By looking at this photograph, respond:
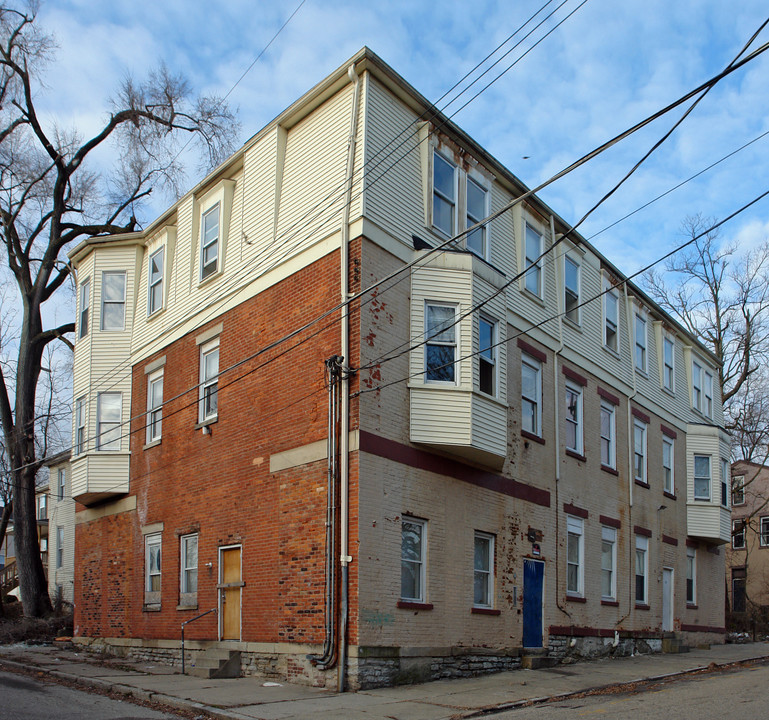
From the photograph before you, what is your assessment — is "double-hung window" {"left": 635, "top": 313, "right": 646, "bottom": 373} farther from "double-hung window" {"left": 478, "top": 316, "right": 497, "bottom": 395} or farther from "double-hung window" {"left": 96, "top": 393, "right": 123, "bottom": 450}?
"double-hung window" {"left": 96, "top": 393, "right": 123, "bottom": 450}

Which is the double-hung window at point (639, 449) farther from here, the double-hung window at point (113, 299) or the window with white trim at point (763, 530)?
the window with white trim at point (763, 530)

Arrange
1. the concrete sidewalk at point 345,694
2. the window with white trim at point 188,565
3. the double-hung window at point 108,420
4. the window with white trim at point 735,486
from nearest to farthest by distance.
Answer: the concrete sidewalk at point 345,694 < the window with white trim at point 188,565 < the double-hung window at point 108,420 < the window with white trim at point 735,486

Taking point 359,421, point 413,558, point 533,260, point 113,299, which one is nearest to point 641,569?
point 533,260

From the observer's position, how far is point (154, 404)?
821 inches

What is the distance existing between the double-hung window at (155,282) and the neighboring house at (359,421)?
0.05 meters

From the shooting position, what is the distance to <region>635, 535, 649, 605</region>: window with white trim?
23000 mm

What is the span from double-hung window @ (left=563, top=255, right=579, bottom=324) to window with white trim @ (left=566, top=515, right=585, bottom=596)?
201 inches

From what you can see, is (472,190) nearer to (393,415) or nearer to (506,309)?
(506,309)

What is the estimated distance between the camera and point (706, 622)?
1057 inches

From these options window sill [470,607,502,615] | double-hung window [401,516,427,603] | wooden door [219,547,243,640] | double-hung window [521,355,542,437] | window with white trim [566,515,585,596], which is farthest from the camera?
window with white trim [566,515,585,596]

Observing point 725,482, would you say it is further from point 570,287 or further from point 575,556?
point 570,287

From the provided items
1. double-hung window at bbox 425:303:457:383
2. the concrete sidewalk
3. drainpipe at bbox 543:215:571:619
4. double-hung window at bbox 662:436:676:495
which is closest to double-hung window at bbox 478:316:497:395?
double-hung window at bbox 425:303:457:383

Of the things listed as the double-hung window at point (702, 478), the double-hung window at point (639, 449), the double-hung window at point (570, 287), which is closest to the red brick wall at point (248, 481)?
the double-hung window at point (570, 287)

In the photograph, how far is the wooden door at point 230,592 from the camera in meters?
16.2
